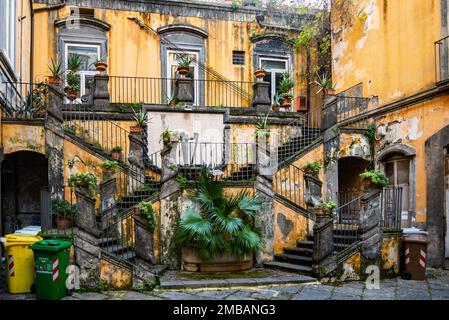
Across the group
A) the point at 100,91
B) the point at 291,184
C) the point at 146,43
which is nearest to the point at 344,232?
the point at 291,184

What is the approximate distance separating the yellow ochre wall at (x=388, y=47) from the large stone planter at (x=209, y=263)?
6742 millimetres

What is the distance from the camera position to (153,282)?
8102mm

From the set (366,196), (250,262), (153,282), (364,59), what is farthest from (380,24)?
(153,282)

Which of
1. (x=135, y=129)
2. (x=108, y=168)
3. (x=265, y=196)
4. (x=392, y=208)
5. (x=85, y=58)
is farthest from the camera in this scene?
(x=85, y=58)

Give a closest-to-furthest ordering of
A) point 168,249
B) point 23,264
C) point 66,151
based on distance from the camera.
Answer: point 23,264 < point 168,249 < point 66,151

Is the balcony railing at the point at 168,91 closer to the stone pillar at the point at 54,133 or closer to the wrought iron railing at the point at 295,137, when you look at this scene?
the wrought iron railing at the point at 295,137

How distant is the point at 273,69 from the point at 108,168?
8806 mm

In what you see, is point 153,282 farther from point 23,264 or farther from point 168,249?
point 23,264

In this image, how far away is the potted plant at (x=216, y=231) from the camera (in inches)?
356

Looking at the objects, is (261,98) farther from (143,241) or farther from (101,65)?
(143,241)

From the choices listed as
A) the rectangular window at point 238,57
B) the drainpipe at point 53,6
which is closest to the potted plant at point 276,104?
the rectangular window at point 238,57

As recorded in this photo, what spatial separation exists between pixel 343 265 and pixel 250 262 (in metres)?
2.03

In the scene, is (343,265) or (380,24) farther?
(380,24)

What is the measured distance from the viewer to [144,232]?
8.17 meters
